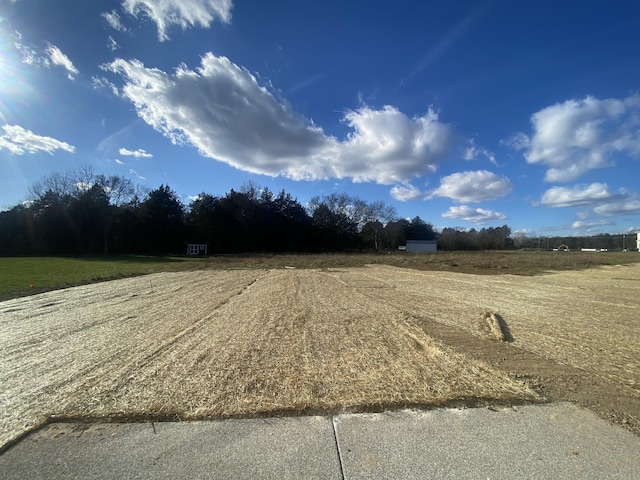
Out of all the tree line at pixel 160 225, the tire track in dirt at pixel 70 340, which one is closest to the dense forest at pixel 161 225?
the tree line at pixel 160 225

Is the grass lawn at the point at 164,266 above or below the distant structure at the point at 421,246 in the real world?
below

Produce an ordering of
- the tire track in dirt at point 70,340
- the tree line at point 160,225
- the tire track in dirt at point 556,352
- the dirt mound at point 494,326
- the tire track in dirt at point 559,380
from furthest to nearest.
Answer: the tree line at point 160,225, the dirt mound at point 494,326, the tire track in dirt at point 70,340, the tire track in dirt at point 556,352, the tire track in dirt at point 559,380

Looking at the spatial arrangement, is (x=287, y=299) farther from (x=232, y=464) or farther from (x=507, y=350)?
(x=232, y=464)

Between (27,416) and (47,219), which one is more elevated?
(47,219)

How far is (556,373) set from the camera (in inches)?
211

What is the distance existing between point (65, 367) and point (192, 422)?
368 centimetres

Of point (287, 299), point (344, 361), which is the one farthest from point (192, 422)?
point (287, 299)

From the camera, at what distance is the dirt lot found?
4332 millimetres

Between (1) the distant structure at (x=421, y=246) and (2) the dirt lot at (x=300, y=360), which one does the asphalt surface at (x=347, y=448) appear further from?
(1) the distant structure at (x=421, y=246)

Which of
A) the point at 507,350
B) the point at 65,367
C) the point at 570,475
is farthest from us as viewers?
the point at 507,350

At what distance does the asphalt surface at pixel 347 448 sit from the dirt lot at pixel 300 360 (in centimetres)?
35

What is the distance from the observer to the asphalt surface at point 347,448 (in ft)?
9.56

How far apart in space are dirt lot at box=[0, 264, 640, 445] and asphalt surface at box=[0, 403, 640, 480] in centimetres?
35

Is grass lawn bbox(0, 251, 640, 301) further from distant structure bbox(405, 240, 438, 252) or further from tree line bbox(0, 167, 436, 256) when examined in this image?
distant structure bbox(405, 240, 438, 252)
